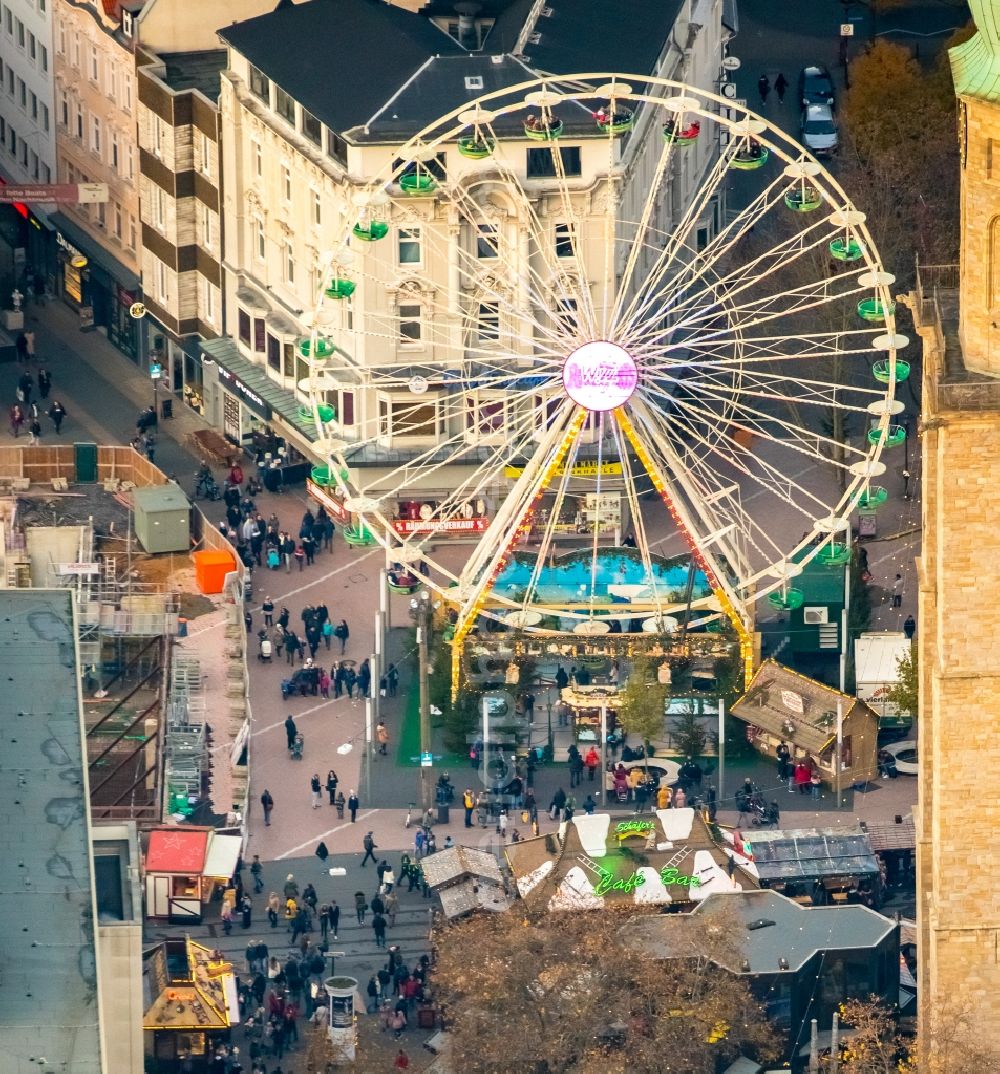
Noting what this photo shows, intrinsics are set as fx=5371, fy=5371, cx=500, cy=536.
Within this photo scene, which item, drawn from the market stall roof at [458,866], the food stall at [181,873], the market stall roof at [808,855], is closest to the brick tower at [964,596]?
the market stall roof at [808,855]

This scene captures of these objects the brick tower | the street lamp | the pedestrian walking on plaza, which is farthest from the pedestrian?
the brick tower

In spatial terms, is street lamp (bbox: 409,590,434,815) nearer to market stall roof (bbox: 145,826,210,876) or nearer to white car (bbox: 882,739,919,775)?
market stall roof (bbox: 145,826,210,876)

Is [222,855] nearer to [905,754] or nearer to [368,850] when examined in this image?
[368,850]

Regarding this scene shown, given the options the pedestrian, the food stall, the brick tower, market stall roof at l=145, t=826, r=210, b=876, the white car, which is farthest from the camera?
the white car

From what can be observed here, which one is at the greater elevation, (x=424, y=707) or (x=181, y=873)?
(x=424, y=707)

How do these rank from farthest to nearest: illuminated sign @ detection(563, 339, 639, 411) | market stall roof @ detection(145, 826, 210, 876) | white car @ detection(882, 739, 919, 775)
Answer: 1. white car @ detection(882, 739, 919, 775)
2. illuminated sign @ detection(563, 339, 639, 411)
3. market stall roof @ detection(145, 826, 210, 876)

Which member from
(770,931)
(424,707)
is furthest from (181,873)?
(770,931)
